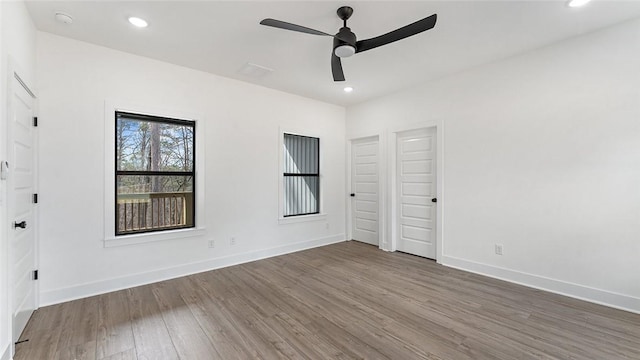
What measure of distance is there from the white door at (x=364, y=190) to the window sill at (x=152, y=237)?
3013mm

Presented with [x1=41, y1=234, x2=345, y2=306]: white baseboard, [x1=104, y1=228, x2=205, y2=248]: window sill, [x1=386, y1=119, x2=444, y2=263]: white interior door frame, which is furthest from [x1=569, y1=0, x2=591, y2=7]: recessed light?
[x1=104, y1=228, x2=205, y2=248]: window sill

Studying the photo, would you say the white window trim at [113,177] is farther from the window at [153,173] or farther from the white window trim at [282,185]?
the white window trim at [282,185]

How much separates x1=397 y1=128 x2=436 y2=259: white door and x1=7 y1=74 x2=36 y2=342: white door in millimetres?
4646

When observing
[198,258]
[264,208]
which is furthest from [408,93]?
[198,258]

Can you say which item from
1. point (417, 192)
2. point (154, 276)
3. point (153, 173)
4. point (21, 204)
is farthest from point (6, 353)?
point (417, 192)

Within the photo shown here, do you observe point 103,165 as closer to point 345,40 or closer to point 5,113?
point 5,113

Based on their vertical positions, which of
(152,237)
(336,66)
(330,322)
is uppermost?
(336,66)

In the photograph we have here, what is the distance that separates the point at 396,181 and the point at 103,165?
422cm

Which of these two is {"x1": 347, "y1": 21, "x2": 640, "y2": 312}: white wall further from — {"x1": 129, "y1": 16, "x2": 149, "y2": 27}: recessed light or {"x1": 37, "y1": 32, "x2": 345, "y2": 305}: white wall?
{"x1": 129, "y1": 16, "x2": 149, "y2": 27}: recessed light

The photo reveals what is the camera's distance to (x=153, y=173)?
3.57 metres

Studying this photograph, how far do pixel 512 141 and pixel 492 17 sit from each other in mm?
1575

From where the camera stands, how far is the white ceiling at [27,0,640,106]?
246 centimetres

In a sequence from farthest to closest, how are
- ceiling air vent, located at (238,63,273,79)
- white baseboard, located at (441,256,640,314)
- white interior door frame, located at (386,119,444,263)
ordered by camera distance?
1. white interior door frame, located at (386,119,444,263)
2. ceiling air vent, located at (238,63,273,79)
3. white baseboard, located at (441,256,640,314)

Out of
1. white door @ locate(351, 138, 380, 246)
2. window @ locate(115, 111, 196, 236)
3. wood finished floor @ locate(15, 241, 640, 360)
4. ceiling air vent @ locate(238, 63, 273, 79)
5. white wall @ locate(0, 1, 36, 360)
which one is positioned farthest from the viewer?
white door @ locate(351, 138, 380, 246)
